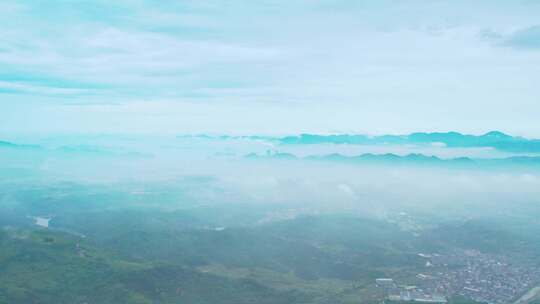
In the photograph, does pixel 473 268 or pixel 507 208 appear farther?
pixel 507 208

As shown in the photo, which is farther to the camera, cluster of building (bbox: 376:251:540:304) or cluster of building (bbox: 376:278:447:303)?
cluster of building (bbox: 376:251:540:304)

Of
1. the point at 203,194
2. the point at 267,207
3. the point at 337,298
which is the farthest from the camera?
the point at 203,194

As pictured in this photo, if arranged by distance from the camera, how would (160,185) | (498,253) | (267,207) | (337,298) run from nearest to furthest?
(337,298)
(498,253)
(267,207)
(160,185)

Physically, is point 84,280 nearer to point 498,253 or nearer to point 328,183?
point 498,253

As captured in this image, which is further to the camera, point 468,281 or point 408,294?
point 468,281

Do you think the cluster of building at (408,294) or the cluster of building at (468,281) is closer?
the cluster of building at (408,294)

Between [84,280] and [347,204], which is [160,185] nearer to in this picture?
[347,204]

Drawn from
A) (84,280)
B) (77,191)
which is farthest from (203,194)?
(84,280)
